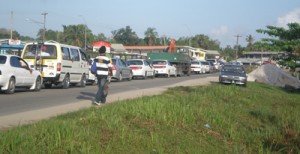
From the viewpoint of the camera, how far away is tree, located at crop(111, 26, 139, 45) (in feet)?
468

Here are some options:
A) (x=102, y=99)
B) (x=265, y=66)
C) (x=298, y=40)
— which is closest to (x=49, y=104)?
(x=102, y=99)

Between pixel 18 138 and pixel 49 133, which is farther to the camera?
pixel 49 133

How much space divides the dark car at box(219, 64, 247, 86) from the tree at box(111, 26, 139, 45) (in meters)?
111

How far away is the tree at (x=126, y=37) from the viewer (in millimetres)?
142625

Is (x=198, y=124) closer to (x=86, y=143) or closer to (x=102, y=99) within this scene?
(x=86, y=143)

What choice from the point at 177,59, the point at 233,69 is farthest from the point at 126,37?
the point at 233,69

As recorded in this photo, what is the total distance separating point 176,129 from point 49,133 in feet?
8.93

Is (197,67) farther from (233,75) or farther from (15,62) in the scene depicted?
(15,62)

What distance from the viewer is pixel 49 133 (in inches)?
276

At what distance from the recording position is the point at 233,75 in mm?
30656

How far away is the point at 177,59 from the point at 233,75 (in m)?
13.3

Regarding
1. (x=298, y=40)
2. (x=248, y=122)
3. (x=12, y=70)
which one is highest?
(x=298, y=40)

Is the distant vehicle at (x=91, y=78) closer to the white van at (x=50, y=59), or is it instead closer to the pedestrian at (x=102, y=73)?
the white van at (x=50, y=59)

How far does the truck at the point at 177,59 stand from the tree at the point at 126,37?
95.5m
